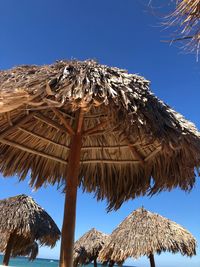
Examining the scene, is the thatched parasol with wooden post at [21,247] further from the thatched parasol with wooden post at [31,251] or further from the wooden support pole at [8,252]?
the wooden support pole at [8,252]

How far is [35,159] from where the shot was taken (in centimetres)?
452

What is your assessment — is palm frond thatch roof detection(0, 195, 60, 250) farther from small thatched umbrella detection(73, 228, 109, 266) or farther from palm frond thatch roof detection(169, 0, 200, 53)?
palm frond thatch roof detection(169, 0, 200, 53)

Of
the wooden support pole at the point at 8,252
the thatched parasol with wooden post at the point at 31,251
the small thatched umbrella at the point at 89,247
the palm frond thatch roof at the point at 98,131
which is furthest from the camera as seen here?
the small thatched umbrella at the point at 89,247

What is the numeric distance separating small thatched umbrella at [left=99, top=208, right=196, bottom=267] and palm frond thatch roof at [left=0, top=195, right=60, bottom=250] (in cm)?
208

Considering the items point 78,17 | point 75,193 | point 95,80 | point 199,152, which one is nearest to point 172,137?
point 199,152

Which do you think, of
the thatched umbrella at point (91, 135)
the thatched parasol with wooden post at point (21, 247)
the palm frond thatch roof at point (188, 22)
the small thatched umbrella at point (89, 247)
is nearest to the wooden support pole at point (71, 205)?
the thatched umbrella at point (91, 135)

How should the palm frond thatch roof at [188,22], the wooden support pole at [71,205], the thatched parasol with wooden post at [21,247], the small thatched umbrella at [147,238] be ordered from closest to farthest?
1. the palm frond thatch roof at [188,22]
2. the wooden support pole at [71,205]
3. the small thatched umbrella at [147,238]
4. the thatched parasol with wooden post at [21,247]

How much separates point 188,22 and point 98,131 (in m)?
2.25

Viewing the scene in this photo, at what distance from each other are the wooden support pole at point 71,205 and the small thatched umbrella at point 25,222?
581cm

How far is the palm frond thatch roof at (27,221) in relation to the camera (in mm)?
8914

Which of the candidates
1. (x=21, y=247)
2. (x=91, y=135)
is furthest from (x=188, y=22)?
(x=21, y=247)

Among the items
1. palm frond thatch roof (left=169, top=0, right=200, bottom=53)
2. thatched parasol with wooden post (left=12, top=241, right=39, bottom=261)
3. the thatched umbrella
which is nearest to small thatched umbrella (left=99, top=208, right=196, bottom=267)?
thatched parasol with wooden post (left=12, top=241, right=39, bottom=261)

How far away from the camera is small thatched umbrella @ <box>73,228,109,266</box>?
14727 mm

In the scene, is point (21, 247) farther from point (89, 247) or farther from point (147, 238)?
point (89, 247)
